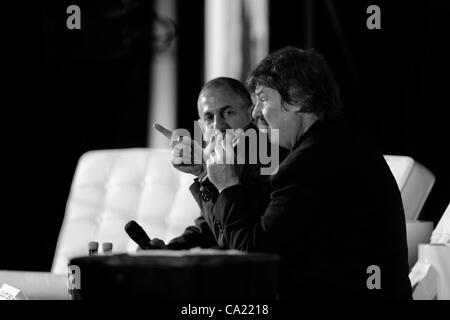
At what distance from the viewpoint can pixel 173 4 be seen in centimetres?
403

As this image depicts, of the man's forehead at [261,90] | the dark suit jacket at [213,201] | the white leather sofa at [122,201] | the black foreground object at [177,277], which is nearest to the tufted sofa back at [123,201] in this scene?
the white leather sofa at [122,201]

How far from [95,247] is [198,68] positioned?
2.17 meters

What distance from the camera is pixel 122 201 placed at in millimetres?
2941

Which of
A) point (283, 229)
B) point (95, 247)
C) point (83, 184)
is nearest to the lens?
point (283, 229)

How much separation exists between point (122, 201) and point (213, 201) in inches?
41.8

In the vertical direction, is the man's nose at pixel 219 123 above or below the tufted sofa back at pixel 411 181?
above

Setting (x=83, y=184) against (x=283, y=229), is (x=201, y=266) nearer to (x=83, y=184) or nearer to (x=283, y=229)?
(x=283, y=229)

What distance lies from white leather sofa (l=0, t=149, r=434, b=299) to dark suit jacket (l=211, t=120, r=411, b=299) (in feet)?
3.77

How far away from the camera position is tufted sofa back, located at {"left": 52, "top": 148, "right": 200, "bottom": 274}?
2.85 meters

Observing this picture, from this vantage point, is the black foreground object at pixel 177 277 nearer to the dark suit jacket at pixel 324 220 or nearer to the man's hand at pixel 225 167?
the dark suit jacket at pixel 324 220

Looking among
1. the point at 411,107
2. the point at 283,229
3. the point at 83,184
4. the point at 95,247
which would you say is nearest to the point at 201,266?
the point at 283,229

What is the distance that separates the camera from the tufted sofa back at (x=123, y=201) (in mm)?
2852

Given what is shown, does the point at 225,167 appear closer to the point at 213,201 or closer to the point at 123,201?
the point at 213,201

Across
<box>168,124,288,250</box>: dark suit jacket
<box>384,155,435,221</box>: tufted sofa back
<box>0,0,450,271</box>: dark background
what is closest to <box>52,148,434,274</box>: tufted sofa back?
<box>168,124,288,250</box>: dark suit jacket
